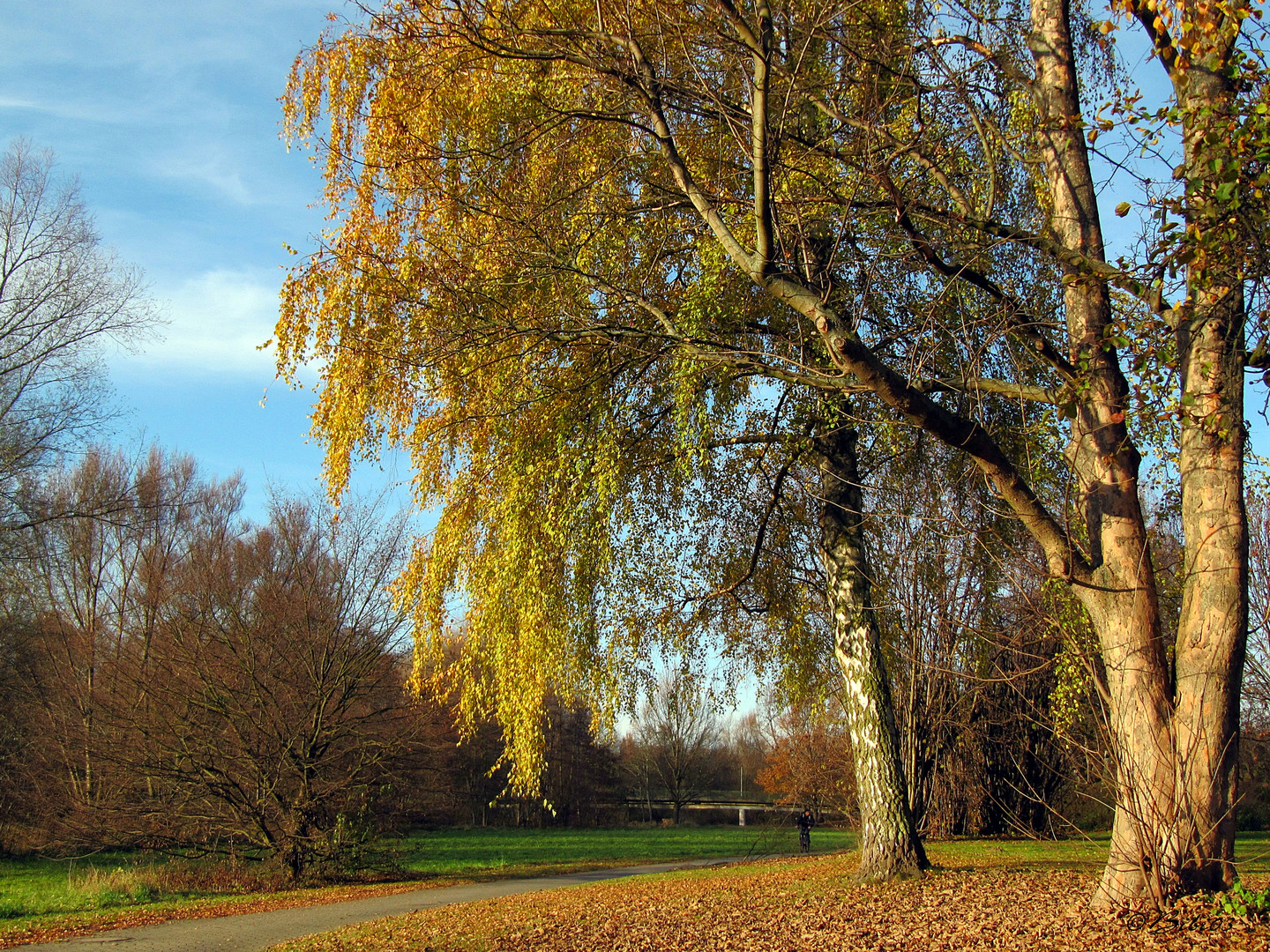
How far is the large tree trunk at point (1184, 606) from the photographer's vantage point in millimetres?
5512

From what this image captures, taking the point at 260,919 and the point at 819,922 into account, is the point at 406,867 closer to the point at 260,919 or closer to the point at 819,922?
the point at 260,919

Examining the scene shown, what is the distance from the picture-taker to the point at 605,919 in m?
8.23

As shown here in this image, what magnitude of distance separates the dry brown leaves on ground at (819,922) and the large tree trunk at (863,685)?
1.43ft

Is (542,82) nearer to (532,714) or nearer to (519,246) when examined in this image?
(519,246)

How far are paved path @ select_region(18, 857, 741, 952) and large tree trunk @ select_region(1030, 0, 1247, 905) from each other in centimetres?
Answer: 821

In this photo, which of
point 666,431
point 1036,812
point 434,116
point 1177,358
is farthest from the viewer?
point 1036,812

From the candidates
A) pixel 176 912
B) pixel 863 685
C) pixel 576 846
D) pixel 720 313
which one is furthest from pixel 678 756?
pixel 720 313

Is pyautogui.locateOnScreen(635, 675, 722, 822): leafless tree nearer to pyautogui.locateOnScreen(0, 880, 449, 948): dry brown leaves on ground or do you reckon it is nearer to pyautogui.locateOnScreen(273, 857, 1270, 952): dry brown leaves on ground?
pyautogui.locateOnScreen(0, 880, 449, 948): dry brown leaves on ground

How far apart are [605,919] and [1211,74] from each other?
8524 mm

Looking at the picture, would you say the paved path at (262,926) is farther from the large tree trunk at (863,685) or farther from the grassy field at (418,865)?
the large tree trunk at (863,685)

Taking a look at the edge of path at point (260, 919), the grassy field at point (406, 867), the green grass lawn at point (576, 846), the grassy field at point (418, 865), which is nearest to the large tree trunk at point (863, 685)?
the grassy field at point (406, 867)

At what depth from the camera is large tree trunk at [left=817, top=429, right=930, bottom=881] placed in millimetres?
9438

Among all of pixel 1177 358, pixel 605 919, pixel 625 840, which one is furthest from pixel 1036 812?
pixel 1177 358

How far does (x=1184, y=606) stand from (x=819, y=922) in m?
3.90
